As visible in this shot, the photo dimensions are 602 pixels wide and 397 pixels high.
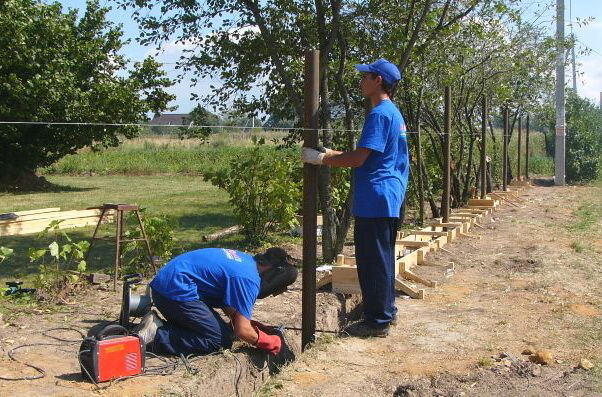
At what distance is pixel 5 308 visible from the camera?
6.46 meters

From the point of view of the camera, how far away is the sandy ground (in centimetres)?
469

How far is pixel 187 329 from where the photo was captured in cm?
507

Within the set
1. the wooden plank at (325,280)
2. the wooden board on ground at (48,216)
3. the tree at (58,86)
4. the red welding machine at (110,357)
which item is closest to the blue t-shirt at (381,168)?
the wooden plank at (325,280)

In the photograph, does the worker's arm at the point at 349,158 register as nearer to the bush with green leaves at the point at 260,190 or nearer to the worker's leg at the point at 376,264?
the worker's leg at the point at 376,264

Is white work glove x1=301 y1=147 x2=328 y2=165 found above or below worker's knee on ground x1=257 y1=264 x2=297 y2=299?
above

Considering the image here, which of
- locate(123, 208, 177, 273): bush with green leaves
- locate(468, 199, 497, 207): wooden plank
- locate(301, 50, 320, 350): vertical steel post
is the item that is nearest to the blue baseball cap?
locate(301, 50, 320, 350): vertical steel post

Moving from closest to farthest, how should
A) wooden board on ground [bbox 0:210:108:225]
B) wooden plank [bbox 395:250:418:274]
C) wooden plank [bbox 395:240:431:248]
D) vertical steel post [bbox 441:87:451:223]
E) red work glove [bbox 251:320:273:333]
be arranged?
red work glove [bbox 251:320:273:333] → wooden plank [bbox 395:250:418:274] → wooden plank [bbox 395:240:431:248] → vertical steel post [bbox 441:87:451:223] → wooden board on ground [bbox 0:210:108:225]

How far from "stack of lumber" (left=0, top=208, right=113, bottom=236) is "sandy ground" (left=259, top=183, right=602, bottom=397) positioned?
21.5 feet

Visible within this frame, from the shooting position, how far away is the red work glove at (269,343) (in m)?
5.12

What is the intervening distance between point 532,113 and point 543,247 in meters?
16.0

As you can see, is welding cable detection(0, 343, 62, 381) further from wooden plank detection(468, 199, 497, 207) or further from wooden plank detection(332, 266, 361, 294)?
wooden plank detection(468, 199, 497, 207)

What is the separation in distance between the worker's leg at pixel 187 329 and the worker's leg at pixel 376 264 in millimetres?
1290

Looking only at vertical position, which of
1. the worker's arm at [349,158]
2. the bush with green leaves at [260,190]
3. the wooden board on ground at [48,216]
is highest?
the worker's arm at [349,158]

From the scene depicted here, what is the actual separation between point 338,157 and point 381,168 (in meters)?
0.38
